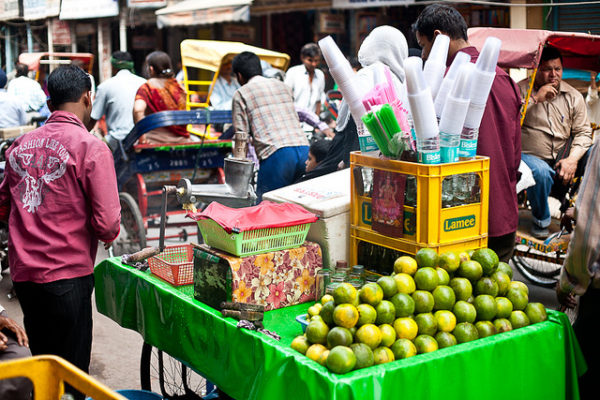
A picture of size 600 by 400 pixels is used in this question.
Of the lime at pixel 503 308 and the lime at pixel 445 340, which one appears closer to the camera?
the lime at pixel 445 340

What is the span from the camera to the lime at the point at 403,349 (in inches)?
93.0

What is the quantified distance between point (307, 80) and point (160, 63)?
14.1 ft

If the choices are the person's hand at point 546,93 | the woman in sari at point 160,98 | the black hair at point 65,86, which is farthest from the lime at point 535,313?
the woman in sari at point 160,98

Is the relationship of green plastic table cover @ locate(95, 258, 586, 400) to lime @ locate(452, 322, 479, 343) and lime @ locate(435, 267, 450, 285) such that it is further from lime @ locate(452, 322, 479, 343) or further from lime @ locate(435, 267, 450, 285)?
lime @ locate(435, 267, 450, 285)

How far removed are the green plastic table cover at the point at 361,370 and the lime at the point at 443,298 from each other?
165 millimetres

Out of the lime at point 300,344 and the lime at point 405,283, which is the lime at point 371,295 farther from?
the lime at point 300,344

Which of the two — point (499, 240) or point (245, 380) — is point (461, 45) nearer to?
point (499, 240)

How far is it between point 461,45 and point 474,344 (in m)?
1.58

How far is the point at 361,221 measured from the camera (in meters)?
3.17

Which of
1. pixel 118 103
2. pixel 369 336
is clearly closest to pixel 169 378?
pixel 369 336

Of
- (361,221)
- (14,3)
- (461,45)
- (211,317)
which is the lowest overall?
(211,317)

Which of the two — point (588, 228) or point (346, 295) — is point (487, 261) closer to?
point (588, 228)

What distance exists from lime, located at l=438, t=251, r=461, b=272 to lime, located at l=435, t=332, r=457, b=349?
0.97 feet

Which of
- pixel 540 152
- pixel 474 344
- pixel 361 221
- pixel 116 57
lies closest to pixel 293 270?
pixel 361 221
